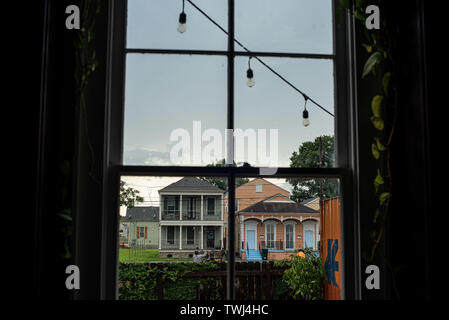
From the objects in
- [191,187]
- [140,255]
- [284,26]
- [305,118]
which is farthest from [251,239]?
[284,26]

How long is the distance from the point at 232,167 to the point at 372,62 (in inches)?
26.6

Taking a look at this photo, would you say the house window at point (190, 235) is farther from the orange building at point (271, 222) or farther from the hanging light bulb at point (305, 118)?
the hanging light bulb at point (305, 118)

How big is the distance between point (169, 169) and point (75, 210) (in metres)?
0.39

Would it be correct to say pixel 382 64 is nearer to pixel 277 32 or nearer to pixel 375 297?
pixel 277 32

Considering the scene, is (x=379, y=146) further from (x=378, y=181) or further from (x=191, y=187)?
(x=191, y=187)

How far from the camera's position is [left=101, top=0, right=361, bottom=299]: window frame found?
152cm

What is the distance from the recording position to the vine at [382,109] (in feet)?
4.82

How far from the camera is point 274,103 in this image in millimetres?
1643

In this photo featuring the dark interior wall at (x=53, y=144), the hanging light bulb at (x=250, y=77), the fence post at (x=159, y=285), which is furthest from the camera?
the hanging light bulb at (x=250, y=77)

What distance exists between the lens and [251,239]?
157 centimetres

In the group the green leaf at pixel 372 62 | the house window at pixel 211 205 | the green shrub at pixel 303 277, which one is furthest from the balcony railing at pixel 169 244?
the green leaf at pixel 372 62

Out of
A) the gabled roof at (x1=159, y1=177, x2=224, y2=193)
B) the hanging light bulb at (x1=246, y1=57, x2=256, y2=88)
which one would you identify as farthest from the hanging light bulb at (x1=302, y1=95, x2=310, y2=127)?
the gabled roof at (x1=159, y1=177, x2=224, y2=193)

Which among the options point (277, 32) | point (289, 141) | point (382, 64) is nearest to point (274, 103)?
point (289, 141)

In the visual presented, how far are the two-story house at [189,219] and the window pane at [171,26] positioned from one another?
60 cm
